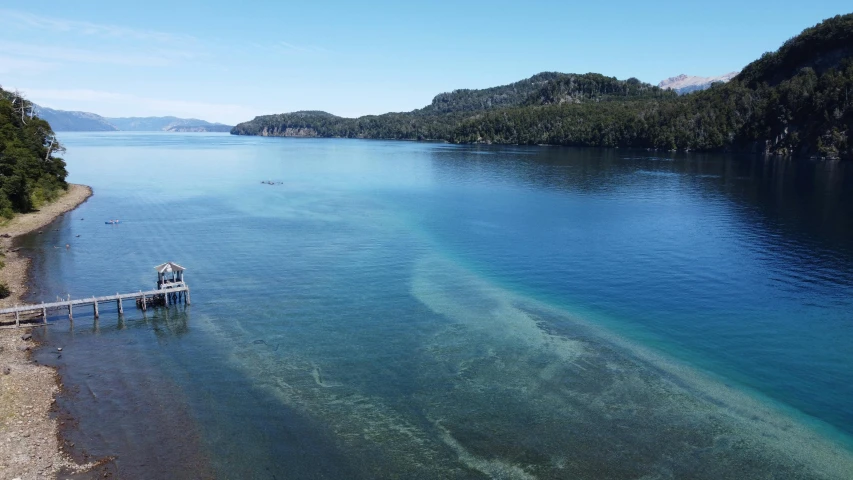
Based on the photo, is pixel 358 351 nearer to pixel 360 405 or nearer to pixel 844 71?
pixel 360 405

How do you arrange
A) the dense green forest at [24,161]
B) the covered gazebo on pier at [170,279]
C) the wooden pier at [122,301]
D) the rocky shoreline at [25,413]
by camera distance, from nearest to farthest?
the rocky shoreline at [25,413]
the wooden pier at [122,301]
the covered gazebo on pier at [170,279]
the dense green forest at [24,161]

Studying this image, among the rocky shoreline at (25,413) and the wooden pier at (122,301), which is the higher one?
the wooden pier at (122,301)

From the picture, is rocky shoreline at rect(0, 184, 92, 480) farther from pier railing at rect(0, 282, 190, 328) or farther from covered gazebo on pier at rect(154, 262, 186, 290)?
covered gazebo on pier at rect(154, 262, 186, 290)

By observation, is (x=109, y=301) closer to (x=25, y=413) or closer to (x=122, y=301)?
(x=122, y=301)

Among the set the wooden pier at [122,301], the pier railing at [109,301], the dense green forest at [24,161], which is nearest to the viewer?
the pier railing at [109,301]

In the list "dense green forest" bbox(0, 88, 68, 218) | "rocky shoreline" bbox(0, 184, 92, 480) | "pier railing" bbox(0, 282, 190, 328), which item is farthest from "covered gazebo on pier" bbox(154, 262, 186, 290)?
"dense green forest" bbox(0, 88, 68, 218)

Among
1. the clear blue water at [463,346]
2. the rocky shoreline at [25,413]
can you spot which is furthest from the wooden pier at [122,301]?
the rocky shoreline at [25,413]

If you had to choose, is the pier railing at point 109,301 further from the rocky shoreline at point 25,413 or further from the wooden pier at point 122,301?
the rocky shoreline at point 25,413
